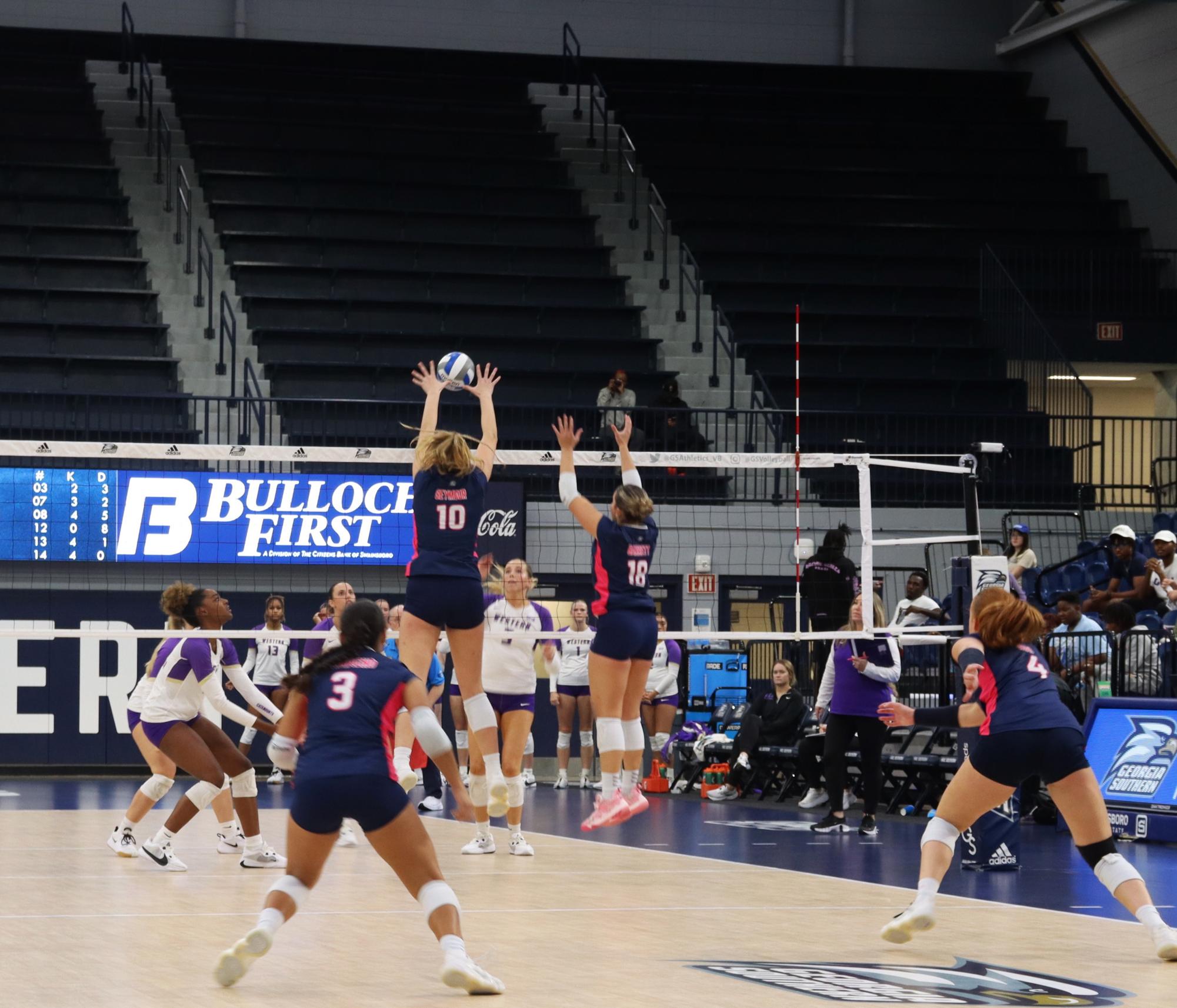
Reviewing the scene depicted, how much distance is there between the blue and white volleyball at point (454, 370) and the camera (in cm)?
863

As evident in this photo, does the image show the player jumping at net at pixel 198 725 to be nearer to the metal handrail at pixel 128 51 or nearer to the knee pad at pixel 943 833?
the knee pad at pixel 943 833

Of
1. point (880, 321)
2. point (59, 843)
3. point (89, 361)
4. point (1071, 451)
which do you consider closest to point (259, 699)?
point (59, 843)

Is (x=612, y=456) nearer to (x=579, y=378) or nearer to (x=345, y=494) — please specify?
(x=345, y=494)

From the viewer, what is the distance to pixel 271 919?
5.45 m

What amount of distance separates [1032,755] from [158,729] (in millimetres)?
4905

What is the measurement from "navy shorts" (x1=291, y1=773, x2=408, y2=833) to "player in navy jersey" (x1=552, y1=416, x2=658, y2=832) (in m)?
3.31

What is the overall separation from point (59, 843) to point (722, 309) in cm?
1287

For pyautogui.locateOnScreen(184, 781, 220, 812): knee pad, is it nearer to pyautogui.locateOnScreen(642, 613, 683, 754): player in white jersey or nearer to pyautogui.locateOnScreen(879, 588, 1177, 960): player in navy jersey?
pyautogui.locateOnScreen(879, 588, 1177, 960): player in navy jersey

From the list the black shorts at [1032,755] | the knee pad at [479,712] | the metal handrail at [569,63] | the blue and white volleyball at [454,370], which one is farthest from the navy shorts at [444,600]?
the metal handrail at [569,63]

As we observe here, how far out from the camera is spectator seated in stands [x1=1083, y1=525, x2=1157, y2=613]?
48.4 ft

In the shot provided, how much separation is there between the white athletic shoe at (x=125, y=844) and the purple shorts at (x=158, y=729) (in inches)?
33.7

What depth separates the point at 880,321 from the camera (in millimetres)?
22109

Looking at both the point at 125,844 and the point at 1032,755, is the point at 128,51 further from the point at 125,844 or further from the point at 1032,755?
the point at 1032,755

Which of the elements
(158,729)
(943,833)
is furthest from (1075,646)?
(158,729)
